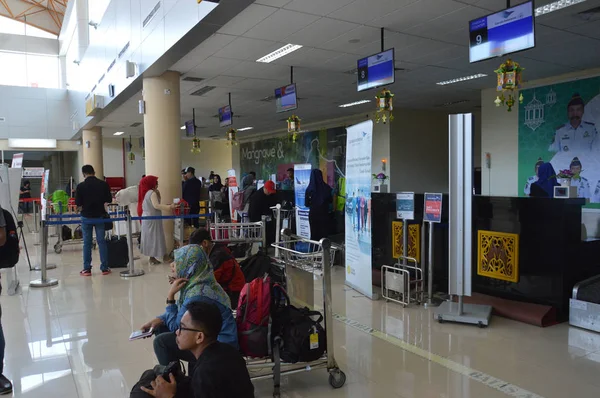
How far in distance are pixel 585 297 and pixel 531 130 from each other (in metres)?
7.07

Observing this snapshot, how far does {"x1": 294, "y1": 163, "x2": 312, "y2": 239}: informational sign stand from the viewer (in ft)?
25.9

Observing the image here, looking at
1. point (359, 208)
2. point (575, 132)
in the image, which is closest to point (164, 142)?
point (359, 208)

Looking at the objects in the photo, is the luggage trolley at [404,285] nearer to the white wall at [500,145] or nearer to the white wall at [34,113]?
the white wall at [500,145]

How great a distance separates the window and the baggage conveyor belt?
26144mm

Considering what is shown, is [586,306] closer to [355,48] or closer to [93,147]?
[355,48]

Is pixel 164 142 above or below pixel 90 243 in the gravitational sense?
above

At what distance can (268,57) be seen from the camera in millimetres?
7895

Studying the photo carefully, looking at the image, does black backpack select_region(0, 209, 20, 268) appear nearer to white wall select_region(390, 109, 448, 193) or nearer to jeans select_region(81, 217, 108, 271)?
jeans select_region(81, 217, 108, 271)

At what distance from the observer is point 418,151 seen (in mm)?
14953

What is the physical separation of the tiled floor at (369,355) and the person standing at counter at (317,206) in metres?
2.31

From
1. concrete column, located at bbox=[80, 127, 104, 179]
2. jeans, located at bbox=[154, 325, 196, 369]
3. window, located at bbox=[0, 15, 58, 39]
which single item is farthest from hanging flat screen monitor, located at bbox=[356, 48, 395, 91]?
window, located at bbox=[0, 15, 58, 39]

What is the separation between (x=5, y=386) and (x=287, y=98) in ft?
22.2

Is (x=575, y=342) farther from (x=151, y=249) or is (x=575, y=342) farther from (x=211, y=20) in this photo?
(x=151, y=249)

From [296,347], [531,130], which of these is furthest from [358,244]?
[531,130]
